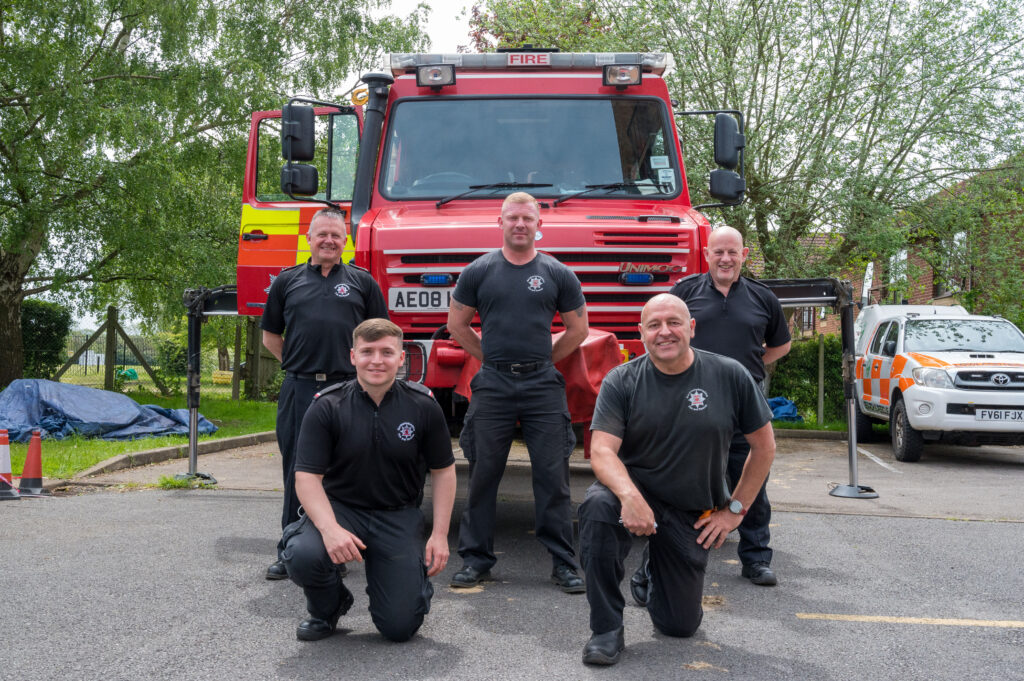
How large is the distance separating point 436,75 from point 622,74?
4.33 feet

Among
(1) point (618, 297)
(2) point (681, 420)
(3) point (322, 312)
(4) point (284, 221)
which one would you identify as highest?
(4) point (284, 221)

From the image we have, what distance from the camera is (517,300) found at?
5.39 m

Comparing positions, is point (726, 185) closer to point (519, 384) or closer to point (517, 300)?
point (517, 300)


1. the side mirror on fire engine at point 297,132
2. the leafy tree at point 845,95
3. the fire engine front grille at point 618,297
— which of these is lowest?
the fire engine front grille at point 618,297

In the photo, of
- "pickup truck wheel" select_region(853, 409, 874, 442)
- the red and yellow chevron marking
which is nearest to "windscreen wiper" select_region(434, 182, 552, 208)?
the red and yellow chevron marking

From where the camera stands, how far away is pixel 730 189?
7.22 metres

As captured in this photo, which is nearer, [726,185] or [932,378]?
[726,185]

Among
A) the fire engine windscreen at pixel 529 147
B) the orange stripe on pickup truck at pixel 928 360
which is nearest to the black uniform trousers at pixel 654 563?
the fire engine windscreen at pixel 529 147

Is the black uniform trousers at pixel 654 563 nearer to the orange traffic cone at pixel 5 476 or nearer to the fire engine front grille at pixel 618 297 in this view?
the fire engine front grille at pixel 618 297

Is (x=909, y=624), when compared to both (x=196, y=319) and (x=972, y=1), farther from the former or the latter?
(x=972, y=1)

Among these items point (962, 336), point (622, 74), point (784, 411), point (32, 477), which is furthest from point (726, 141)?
point (784, 411)

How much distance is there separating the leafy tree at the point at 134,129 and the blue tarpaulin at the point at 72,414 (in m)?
2.75

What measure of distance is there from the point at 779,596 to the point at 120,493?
5735 mm

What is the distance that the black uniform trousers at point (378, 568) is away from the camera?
415 cm
